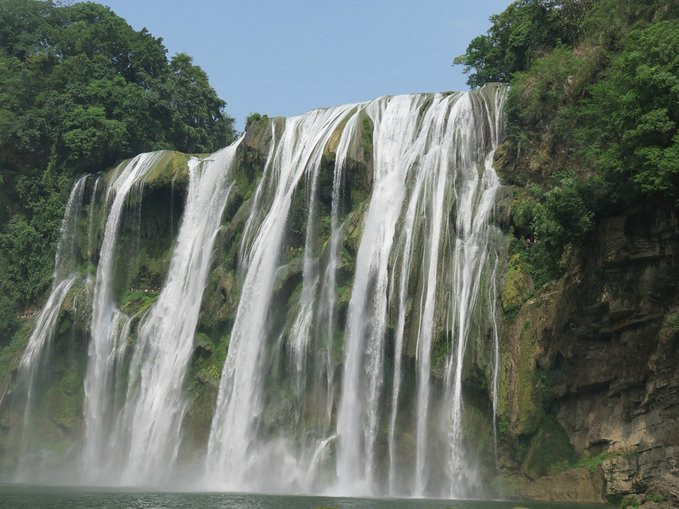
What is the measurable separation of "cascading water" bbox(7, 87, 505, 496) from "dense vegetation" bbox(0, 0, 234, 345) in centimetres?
498

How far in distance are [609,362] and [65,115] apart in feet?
109

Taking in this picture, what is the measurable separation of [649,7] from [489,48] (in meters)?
15.7

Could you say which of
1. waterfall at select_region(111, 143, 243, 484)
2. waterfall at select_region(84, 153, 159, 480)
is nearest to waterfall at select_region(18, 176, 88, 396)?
waterfall at select_region(84, 153, 159, 480)

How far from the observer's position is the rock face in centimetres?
2053

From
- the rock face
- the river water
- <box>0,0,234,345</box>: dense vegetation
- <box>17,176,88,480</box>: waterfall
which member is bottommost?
the river water

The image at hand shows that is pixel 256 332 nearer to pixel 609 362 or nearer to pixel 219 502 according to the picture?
pixel 219 502

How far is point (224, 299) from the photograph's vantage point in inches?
1298

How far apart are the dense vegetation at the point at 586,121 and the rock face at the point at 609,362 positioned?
0.83 meters

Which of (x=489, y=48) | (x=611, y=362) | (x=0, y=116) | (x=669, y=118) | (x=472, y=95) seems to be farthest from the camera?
(x=0, y=116)

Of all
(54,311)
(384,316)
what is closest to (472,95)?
(384,316)

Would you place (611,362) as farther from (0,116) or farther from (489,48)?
(0,116)

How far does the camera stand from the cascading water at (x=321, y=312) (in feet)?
84.2

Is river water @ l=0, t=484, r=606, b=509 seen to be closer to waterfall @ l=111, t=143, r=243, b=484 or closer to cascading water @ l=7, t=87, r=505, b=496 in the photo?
cascading water @ l=7, t=87, r=505, b=496

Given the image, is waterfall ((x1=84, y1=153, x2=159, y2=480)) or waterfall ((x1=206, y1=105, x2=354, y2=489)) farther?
waterfall ((x1=84, y1=153, x2=159, y2=480))
